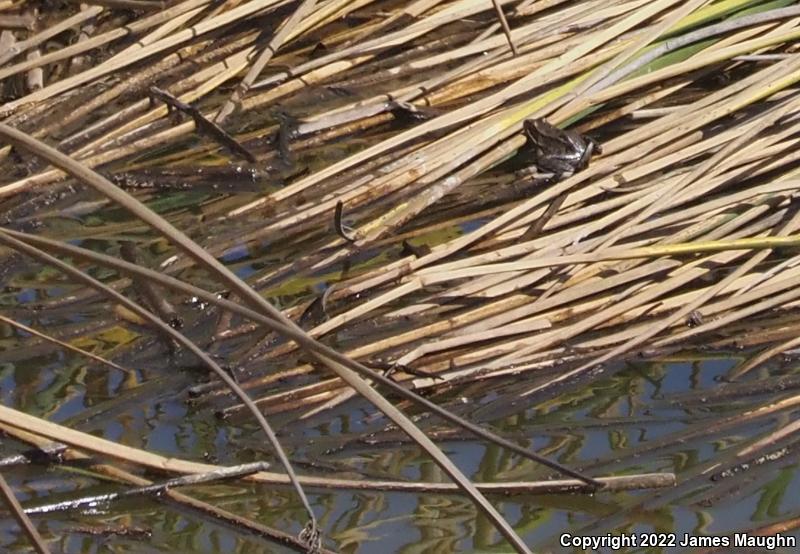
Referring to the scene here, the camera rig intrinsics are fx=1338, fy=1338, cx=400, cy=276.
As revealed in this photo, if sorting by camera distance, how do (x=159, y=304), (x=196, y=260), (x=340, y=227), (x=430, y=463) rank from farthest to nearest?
(x=340, y=227) → (x=159, y=304) → (x=430, y=463) → (x=196, y=260)

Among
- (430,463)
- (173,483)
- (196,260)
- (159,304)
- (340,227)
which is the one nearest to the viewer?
(196,260)

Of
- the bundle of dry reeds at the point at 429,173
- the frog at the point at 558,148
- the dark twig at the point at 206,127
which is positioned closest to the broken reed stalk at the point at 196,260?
the bundle of dry reeds at the point at 429,173

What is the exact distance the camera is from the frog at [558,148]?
10.1 feet

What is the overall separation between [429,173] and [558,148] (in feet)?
1.02

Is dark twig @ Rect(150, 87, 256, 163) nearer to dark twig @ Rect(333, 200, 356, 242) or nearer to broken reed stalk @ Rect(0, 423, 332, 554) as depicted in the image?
dark twig @ Rect(333, 200, 356, 242)

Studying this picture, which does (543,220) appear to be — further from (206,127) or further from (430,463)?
(206,127)

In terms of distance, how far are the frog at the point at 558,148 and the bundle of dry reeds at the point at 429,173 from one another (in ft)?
0.09

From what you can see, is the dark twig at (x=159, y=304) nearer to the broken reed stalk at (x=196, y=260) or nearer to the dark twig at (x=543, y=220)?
the dark twig at (x=543, y=220)

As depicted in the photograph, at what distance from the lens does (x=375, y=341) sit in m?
2.56

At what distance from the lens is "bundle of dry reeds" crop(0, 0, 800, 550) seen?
259 centimetres

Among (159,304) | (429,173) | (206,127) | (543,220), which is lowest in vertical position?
(159,304)

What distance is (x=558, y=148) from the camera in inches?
122

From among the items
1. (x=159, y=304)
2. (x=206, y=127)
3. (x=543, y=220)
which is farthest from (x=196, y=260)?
(x=206, y=127)

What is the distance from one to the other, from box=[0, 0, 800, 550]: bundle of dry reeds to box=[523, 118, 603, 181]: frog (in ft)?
0.09
